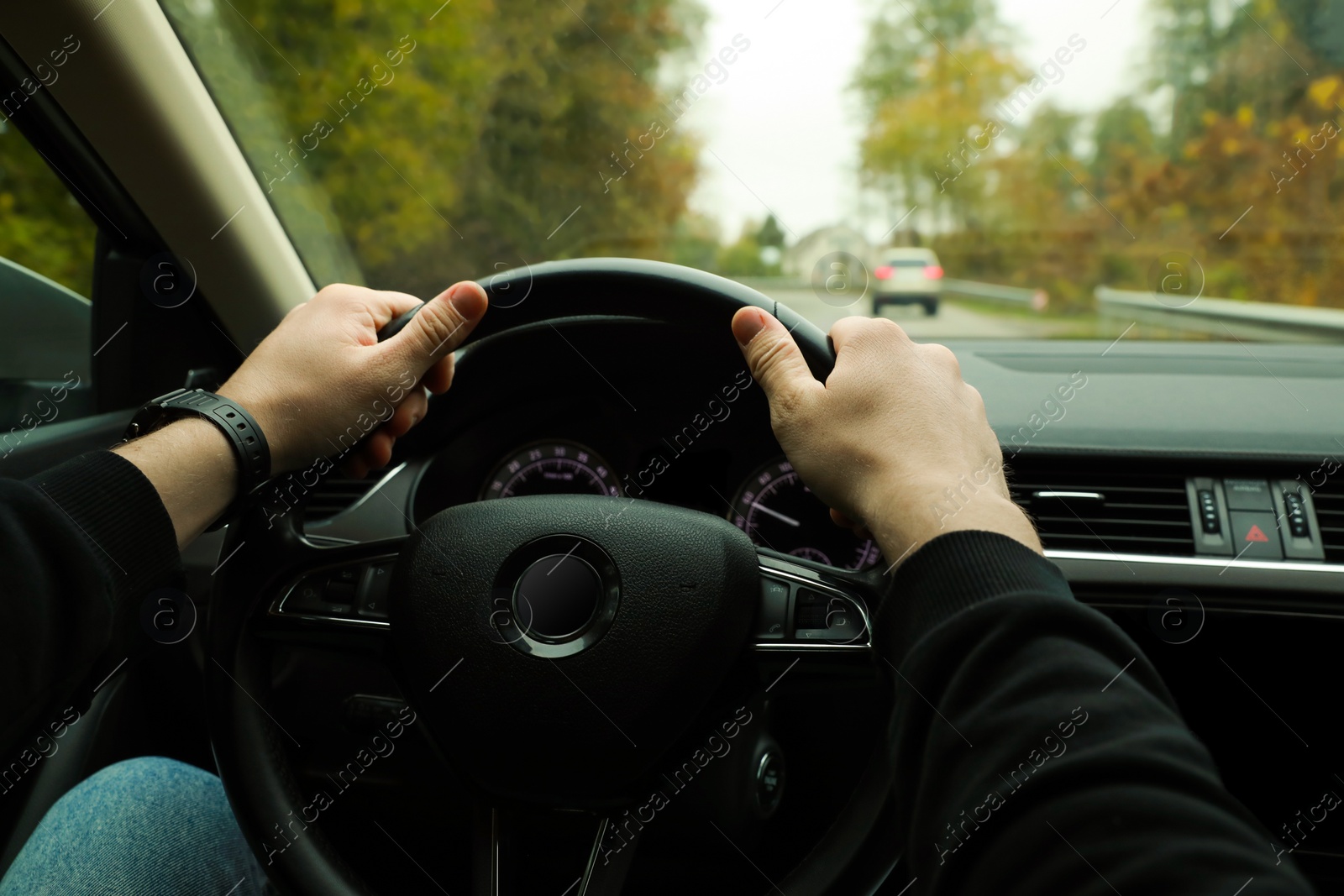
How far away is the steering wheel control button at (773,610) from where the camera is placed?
116 centimetres

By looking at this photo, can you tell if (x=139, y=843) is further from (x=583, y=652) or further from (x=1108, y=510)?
(x=1108, y=510)

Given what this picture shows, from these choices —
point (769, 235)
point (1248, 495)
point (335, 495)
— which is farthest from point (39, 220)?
point (1248, 495)

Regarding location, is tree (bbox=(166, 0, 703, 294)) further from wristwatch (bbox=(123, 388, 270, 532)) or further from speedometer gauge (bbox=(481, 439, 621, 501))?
wristwatch (bbox=(123, 388, 270, 532))

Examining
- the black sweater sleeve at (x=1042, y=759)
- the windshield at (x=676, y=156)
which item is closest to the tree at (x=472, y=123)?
the windshield at (x=676, y=156)

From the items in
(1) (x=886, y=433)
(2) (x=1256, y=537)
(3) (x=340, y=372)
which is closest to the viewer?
(1) (x=886, y=433)

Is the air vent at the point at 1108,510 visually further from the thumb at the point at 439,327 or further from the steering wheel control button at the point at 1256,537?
the thumb at the point at 439,327

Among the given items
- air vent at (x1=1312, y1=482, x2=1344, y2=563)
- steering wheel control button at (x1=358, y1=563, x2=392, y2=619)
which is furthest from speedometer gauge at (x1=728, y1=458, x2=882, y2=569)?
air vent at (x1=1312, y1=482, x2=1344, y2=563)

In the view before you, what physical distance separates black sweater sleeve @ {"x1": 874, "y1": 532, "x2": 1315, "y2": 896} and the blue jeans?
993mm

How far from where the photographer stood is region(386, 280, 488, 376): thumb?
1.23 meters

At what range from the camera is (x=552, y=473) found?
1.62 meters

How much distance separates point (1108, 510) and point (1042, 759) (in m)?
1.17

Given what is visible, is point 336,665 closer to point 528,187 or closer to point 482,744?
point 482,744

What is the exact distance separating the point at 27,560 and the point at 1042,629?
0.90m

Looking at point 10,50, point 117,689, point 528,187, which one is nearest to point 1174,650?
point 117,689
